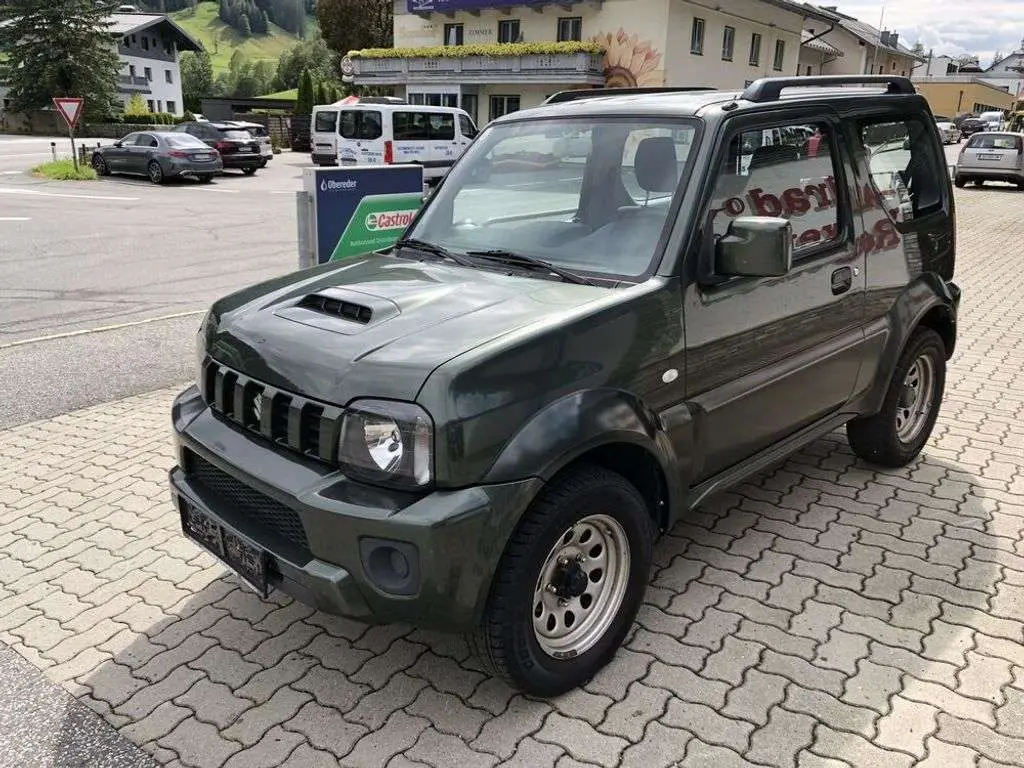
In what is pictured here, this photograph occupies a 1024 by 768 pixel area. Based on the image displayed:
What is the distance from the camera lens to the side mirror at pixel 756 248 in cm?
309

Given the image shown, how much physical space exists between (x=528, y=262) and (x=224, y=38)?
18286 cm

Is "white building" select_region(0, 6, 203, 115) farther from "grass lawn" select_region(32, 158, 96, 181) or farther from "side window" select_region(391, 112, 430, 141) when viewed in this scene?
"side window" select_region(391, 112, 430, 141)

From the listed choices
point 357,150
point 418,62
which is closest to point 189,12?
point 418,62

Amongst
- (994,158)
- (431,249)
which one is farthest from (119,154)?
(994,158)

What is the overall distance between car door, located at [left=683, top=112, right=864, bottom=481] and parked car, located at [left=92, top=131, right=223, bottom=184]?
24.4 meters

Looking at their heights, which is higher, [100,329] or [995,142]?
[995,142]

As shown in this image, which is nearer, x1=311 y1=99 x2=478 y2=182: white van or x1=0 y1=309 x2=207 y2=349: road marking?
x1=0 y1=309 x2=207 y2=349: road marking

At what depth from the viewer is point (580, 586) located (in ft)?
9.90

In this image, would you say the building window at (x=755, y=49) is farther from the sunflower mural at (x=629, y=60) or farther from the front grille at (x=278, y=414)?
the front grille at (x=278, y=414)

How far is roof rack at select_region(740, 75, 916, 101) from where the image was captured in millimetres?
3574

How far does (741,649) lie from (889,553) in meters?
1.20

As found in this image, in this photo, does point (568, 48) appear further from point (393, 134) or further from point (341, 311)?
point (341, 311)

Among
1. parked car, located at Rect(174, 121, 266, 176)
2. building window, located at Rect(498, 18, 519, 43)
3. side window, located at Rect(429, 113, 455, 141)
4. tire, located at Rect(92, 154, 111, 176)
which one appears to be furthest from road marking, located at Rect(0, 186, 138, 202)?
building window, located at Rect(498, 18, 519, 43)

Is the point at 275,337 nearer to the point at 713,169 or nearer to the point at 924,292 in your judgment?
the point at 713,169
